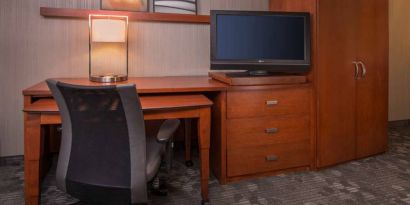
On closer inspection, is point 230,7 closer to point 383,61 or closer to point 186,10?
point 186,10

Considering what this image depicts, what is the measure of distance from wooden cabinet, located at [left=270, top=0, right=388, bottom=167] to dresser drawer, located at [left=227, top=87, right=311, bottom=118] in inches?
5.3

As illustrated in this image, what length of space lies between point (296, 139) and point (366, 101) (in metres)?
0.79

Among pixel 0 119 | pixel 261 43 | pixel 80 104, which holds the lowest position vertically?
pixel 0 119

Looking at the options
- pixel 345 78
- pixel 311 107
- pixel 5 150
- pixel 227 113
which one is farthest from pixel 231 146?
pixel 5 150

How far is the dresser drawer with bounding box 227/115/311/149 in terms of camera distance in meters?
2.32

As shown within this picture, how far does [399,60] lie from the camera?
393 cm

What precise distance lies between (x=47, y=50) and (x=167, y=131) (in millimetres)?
1645

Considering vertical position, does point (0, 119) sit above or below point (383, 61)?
below

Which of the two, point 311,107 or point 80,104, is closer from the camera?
point 80,104

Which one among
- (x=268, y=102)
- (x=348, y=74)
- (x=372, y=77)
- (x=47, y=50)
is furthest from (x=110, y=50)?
(x=372, y=77)

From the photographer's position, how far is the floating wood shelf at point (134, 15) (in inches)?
101

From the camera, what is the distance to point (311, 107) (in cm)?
249

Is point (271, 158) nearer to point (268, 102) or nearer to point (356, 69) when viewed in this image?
point (268, 102)

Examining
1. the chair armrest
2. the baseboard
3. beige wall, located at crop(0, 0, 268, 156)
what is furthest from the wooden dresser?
the baseboard
